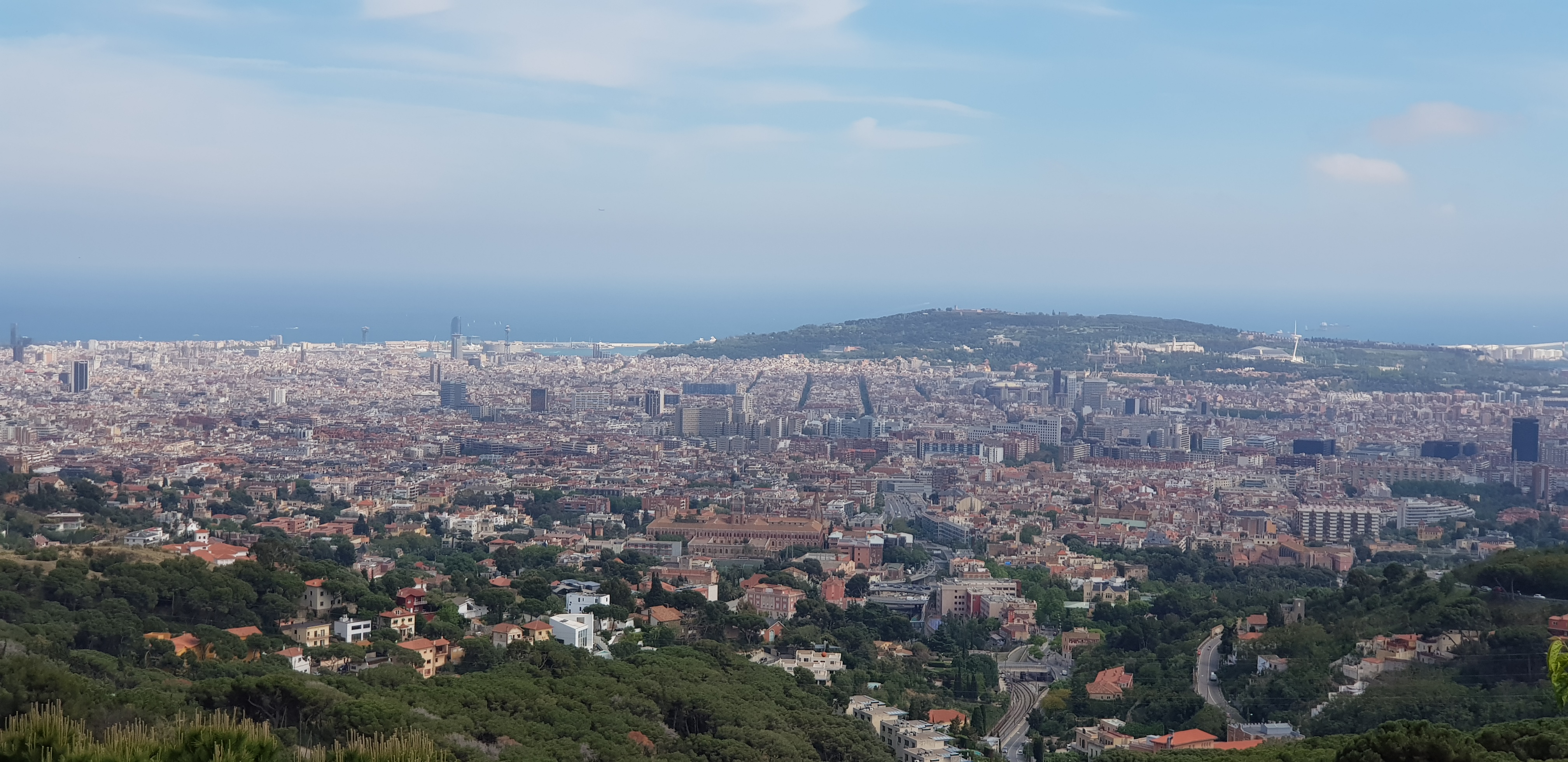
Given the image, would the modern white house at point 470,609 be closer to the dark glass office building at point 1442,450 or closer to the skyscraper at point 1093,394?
the dark glass office building at point 1442,450

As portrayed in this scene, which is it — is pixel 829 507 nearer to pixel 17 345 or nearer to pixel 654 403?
pixel 654 403

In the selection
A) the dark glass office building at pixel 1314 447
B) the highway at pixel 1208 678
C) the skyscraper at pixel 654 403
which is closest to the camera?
the highway at pixel 1208 678

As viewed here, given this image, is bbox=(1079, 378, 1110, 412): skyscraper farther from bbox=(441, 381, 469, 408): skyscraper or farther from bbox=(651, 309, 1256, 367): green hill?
bbox=(441, 381, 469, 408): skyscraper

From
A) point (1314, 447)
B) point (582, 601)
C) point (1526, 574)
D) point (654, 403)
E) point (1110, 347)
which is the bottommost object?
point (582, 601)

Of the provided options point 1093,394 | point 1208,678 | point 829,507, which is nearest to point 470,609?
point 1208,678

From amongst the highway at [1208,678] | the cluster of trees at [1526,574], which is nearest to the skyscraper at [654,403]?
the highway at [1208,678]
